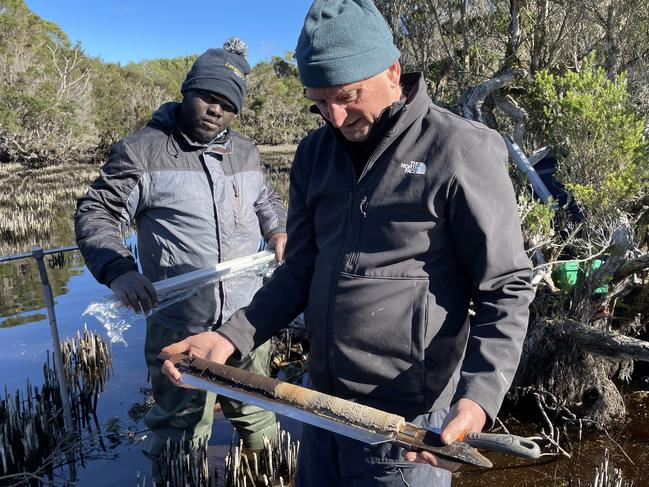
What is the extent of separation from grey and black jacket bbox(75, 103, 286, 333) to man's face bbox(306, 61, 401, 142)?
1581mm

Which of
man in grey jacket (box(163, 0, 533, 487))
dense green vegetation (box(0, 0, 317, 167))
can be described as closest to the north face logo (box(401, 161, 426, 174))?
man in grey jacket (box(163, 0, 533, 487))

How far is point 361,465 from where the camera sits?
5.84 feet

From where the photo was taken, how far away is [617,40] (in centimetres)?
704

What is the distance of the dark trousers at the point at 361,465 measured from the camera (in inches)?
68.0

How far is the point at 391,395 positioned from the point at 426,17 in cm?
1102

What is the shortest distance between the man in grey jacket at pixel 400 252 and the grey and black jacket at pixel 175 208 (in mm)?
1390

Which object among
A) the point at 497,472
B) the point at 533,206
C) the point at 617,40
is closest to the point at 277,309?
the point at 497,472

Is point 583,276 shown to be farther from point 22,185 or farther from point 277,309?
point 22,185

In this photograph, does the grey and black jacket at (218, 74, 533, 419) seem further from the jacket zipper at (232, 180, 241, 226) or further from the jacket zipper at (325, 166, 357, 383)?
the jacket zipper at (232, 180, 241, 226)

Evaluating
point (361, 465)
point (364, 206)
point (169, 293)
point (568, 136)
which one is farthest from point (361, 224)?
point (568, 136)

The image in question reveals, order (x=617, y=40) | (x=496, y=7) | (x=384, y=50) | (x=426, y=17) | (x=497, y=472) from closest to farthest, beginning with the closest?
(x=384, y=50) → (x=497, y=472) → (x=617, y=40) → (x=496, y=7) → (x=426, y=17)

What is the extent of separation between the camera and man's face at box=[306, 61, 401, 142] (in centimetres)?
168

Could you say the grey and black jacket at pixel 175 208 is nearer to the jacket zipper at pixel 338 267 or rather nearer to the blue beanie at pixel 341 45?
the jacket zipper at pixel 338 267

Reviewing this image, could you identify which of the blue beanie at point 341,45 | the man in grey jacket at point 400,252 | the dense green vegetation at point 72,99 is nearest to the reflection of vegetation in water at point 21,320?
the man in grey jacket at point 400,252
